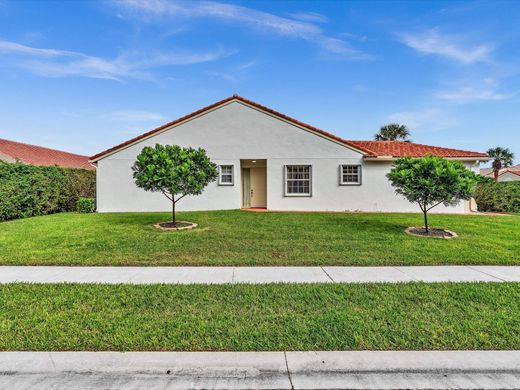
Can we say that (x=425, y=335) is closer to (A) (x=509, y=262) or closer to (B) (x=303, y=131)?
(A) (x=509, y=262)

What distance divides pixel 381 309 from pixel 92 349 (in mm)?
3571

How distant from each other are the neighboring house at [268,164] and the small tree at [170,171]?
5.64 metres

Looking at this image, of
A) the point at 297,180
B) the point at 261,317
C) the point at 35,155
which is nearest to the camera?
the point at 261,317

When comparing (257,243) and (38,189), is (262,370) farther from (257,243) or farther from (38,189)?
(38,189)

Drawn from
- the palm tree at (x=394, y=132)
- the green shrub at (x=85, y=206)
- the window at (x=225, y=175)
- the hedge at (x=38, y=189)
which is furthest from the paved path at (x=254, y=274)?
the palm tree at (x=394, y=132)

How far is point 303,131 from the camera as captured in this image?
51.6 feet

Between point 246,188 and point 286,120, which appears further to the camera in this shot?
point 246,188

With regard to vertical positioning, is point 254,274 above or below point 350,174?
below

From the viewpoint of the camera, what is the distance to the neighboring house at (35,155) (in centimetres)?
2558

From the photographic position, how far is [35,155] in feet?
94.0

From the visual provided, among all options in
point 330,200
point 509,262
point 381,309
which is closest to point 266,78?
point 330,200

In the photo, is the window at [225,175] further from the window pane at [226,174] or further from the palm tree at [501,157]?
the palm tree at [501,157]

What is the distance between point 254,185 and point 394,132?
84.1 feet

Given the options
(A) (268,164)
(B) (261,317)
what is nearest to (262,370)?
(B) (261,317)
